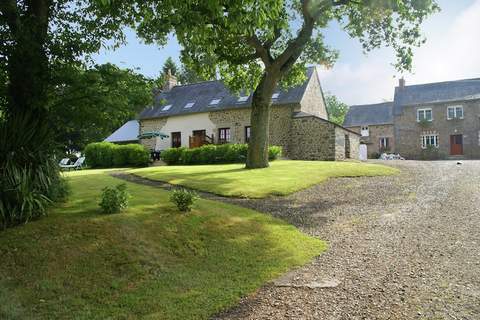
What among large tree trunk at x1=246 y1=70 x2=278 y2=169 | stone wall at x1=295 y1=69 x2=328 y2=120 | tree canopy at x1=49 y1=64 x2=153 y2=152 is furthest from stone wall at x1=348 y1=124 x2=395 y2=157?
tree canopy at x1=49 y1=64 x2=153 y2=152

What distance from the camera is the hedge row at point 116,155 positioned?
2525cm

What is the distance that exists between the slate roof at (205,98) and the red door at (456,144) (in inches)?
817

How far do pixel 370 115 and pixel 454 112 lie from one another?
1067cm

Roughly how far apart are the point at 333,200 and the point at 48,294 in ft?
26.4

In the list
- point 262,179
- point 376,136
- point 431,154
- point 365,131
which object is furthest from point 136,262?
point 365,131

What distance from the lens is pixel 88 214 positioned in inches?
270

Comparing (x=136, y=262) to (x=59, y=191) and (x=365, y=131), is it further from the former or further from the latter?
(x=365, y=131)

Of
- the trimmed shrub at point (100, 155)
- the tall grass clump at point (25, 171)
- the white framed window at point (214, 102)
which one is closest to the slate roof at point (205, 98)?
the white framed window at point (214, 102)

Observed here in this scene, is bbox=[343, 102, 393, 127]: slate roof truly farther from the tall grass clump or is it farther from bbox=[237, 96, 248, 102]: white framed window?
the tall grass clump

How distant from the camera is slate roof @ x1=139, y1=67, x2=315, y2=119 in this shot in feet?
92.3

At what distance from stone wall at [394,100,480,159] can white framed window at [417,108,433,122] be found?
0.30 m

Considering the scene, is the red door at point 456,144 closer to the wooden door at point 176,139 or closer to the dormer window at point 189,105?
the dormer window at point 189,105

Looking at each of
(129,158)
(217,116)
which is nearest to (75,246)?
(129,158)

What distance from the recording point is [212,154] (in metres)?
23.6
